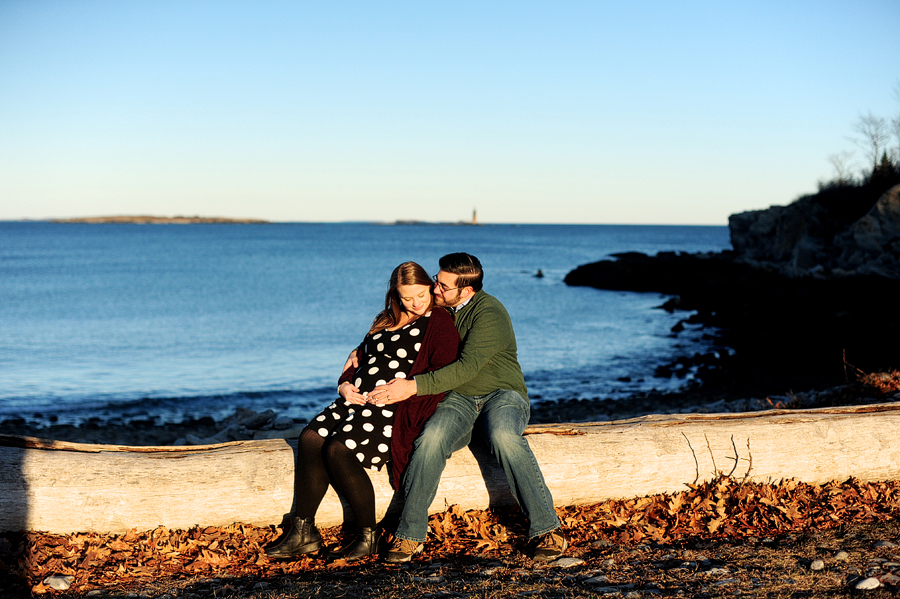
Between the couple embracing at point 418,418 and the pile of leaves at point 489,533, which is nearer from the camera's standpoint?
the pile of leaves at point 489,533

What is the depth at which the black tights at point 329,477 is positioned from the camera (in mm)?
4578

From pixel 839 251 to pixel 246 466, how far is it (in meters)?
39.4

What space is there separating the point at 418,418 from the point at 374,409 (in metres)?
0.32

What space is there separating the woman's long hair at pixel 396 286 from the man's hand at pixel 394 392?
0.56 metres

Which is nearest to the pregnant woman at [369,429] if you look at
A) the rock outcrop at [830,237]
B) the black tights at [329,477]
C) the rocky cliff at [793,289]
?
the black tights at [329,477]

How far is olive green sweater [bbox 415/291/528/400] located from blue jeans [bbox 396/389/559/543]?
0.24 metres

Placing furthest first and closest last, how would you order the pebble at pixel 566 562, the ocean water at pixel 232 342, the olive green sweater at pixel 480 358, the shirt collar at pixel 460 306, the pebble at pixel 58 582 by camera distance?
the ocean water at pixel 232 342
the shirt collar at pixel 460 306
the olive green sweater at pixel 480 358
the pebble at pixel 566 562
the pebble at pixel 58 582

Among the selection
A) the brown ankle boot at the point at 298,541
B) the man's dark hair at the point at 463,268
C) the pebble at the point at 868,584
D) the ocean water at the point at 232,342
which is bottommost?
the ocean water at the point at 232,342

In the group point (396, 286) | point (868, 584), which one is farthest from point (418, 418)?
point (868, 584)

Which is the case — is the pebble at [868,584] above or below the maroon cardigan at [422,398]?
below

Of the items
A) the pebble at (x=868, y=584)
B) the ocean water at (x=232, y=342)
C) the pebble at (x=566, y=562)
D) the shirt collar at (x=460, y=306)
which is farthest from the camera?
the ocean water at (x=232, y=342)

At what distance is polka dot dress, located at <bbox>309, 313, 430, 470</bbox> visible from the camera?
4.66m

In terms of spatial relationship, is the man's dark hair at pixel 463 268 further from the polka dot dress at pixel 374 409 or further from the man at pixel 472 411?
the polka dot dress at pixel 374 409

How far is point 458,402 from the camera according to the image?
493 centimetres
